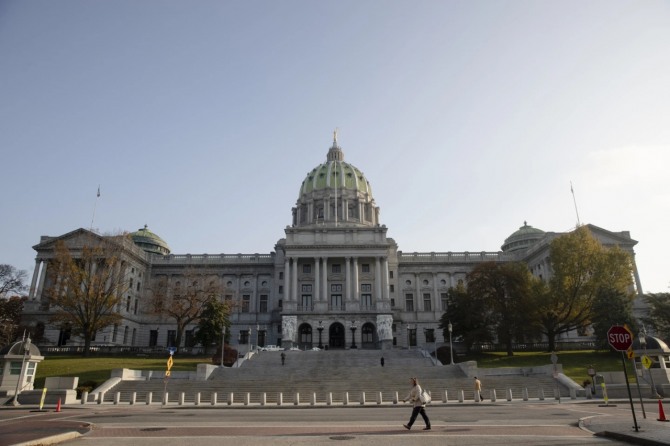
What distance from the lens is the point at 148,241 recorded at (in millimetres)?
103250

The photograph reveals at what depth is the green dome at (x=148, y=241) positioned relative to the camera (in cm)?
10231

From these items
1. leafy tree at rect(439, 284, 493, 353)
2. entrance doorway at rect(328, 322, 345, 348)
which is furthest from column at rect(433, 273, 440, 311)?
leafy tree at rect(439, 284, 493, 353)

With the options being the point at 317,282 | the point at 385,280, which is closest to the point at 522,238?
the point at 385,280

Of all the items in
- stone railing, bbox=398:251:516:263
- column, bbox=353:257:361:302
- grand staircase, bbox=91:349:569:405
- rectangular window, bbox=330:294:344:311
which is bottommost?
grand staircase, bbox=91:349:569:405

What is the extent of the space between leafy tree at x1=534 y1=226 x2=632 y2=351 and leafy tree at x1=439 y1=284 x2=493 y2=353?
240 inches

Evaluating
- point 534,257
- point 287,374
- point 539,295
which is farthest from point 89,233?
point 534,257

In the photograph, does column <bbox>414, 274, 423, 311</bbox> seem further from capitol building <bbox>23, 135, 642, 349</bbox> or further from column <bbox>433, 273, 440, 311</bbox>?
column <bbox>433, 273, 440, 311</bbox>

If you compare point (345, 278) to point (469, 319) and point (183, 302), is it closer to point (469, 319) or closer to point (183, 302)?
point (183, 302)

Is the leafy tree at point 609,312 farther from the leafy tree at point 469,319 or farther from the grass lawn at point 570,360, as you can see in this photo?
the leafy tree at point 469,319

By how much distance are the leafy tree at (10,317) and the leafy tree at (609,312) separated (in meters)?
67.6

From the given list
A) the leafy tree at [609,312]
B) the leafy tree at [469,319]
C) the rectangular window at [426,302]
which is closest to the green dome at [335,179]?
the rectangular window at [426,302]

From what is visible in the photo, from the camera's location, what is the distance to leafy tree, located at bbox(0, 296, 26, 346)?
6163cm

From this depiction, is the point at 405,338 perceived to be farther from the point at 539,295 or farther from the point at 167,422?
the point at 167,422

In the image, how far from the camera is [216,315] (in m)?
61.0
